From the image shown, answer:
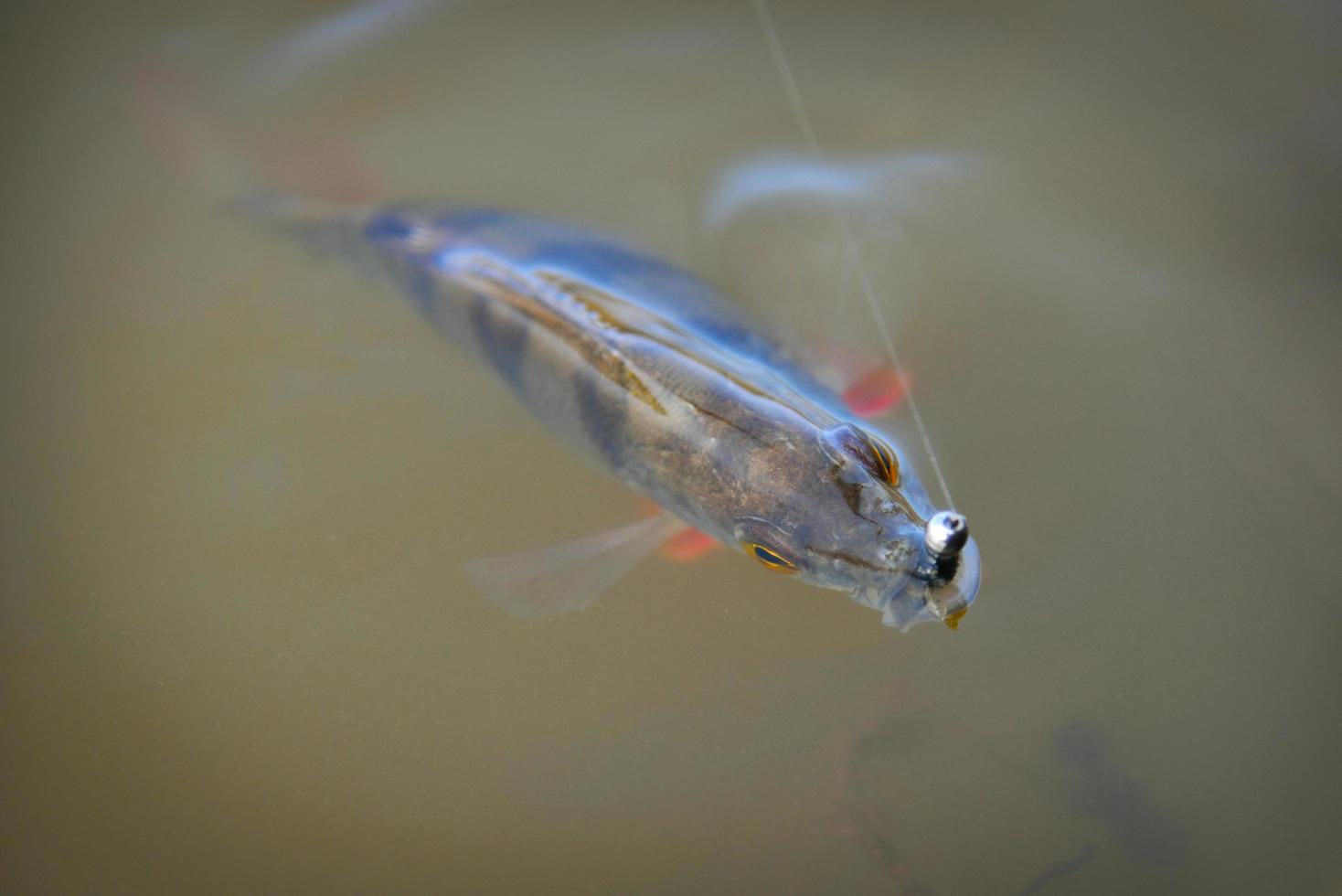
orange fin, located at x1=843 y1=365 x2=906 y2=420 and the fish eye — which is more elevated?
orange fin, located at x1=843 y1=365 x2=906 y2=420

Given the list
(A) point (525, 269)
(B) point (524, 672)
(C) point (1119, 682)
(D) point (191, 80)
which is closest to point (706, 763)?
(B) point (524, 672)

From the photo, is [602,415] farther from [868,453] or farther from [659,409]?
[868,453]

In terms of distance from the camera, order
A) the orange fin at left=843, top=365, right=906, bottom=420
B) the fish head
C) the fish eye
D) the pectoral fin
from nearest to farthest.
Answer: the fish head, the fish eye, the pectoral fin, the orange fin at left=843, top=365, right=906, bottom=420

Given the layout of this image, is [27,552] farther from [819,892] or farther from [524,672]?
[819,892]

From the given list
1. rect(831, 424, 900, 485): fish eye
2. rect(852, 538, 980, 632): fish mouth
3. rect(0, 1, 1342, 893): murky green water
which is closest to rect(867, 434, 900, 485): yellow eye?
rect(831, 424, 900, 485): fish eye

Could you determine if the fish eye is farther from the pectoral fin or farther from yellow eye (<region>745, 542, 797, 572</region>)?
the pectoral fin

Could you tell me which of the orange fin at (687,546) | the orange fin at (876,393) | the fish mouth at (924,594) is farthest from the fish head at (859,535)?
the orange fin at (876,393)

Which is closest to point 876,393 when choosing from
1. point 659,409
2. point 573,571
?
point 659,409

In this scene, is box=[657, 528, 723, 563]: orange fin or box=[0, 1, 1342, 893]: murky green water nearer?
box=[0, 1, 1342, 893]: murky green water
